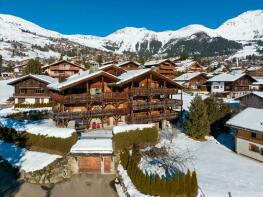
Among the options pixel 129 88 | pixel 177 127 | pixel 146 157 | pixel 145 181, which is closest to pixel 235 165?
pixel 146 157

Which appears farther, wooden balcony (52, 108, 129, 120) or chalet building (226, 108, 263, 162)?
wooden balcony (52, 108, 129, 120)

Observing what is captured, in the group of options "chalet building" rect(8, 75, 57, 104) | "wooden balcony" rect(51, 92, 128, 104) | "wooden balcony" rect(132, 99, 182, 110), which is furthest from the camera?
"chalet building" rect(8, 75, 57, 104)

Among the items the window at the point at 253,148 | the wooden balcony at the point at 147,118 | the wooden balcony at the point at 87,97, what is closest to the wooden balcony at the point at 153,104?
the wooden balcony at the point at 147,118

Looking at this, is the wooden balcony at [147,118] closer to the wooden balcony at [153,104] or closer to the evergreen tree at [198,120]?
the wooden balcony at [153,104]

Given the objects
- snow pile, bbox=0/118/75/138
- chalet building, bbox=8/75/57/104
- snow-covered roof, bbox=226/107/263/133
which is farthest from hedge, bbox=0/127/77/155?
chalet building, bbox=8/75/57/104

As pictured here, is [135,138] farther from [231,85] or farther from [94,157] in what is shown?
[231,85]

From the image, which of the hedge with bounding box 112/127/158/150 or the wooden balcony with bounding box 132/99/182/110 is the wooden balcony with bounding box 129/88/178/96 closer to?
the wooden balcony with bounding box 132/99/182/110
